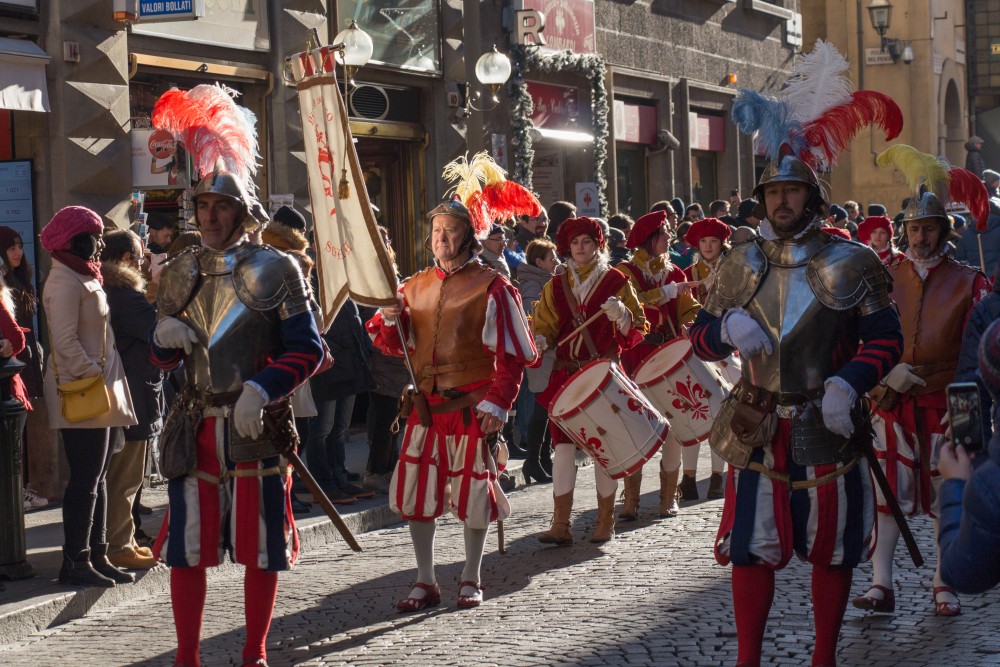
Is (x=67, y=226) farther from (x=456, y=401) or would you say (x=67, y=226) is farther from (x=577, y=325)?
(x=577, y=325)

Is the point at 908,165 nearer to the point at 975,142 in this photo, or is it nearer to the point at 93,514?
the point at 93,514

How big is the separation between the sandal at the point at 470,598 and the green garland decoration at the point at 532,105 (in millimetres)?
10908

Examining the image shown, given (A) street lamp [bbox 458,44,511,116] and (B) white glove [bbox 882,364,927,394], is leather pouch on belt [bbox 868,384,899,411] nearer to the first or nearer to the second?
(B) white glove [bbox 882,364,927,394]

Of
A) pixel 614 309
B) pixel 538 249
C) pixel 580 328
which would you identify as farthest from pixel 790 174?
pixel 538 249

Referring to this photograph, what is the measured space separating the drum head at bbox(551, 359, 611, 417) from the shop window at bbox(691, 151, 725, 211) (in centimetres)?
1535

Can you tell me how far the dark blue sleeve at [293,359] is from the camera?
5695mm

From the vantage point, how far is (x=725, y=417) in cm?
569

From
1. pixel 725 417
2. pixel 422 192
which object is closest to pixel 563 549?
pixel 725 417

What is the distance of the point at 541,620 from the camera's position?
686 centimetres

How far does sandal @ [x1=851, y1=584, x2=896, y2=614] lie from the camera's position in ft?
22.4

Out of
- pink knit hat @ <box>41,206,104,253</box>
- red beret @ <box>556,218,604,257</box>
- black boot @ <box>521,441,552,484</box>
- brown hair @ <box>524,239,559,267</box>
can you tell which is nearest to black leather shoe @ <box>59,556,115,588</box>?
pink knit hat @ <box>41,206,104,253</box>

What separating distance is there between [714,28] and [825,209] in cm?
1907

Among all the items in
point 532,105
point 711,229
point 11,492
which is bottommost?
point 11,492

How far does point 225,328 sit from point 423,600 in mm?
1990
